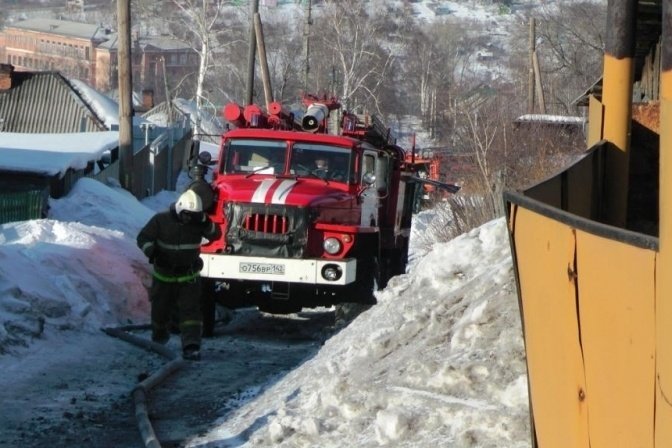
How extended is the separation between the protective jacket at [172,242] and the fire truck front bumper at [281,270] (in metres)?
1.33

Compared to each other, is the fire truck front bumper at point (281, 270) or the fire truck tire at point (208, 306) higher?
the fire truck front bumper at point (281, 270)

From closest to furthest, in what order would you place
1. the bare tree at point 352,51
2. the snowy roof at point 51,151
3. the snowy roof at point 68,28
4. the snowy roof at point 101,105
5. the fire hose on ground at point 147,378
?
the fire hose on ground at point 147,378, the snowy roof at point 51,151, the snowy roof at point 101,105, the bare tree at point 352,51, the snowy roof at point 68,28

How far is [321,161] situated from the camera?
15195mm

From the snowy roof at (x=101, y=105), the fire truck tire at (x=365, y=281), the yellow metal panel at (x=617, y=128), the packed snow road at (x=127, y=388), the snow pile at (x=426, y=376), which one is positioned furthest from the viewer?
the snowy roof at (x=101, y=105)

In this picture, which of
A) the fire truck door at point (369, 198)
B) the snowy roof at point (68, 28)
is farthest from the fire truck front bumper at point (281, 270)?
the snowy roof at point (68, 28)

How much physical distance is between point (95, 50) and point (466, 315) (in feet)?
404

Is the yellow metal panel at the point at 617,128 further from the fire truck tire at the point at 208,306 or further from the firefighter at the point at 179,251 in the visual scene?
the fire truck tire at the point at 208,306

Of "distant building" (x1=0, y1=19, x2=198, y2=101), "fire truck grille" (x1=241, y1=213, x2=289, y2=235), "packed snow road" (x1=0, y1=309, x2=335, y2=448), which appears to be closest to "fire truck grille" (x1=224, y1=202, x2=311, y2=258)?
"fire truck grille" (x1=241, y1=213, x2=289, y2=235)

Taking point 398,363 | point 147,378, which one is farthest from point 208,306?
point 398,363

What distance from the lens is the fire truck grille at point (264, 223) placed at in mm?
13774

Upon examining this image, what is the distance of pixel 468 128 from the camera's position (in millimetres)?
29891

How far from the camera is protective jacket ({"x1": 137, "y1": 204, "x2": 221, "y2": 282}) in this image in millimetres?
12219

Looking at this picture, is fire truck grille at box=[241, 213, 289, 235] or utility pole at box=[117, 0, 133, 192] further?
utility pole at box=[117, 0, 133, 192]

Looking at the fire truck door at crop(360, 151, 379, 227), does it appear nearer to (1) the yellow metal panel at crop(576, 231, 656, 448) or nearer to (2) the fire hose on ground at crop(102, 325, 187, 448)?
(2) the fire hose on ground at crop(102, 325, 187, 448)
